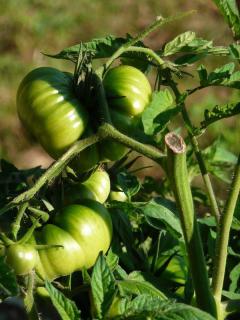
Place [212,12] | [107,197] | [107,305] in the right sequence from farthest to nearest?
[212,12] → [107,197] → [107,305]

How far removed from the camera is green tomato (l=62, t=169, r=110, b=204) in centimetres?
128

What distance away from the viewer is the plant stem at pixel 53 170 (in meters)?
1.05

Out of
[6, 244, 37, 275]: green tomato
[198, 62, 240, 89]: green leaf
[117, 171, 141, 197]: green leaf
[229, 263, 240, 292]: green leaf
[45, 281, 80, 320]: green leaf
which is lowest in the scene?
[229, 263, 240, 292]: green leaf

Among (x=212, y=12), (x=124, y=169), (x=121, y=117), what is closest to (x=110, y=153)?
(x=121, y=117)

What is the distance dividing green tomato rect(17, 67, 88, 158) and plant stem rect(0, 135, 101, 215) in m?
0.04

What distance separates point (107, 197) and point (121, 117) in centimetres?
28

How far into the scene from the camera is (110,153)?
1215 mm

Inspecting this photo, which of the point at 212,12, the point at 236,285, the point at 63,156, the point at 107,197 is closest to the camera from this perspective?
the point at 63,156

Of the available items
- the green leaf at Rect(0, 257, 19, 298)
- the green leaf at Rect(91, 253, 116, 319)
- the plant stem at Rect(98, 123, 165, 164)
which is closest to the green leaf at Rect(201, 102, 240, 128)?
the plant stem at Rect(98, 123, 165, 164)

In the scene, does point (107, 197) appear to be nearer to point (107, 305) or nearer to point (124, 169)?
point (124, 169)

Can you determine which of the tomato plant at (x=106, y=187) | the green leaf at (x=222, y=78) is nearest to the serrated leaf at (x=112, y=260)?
the tomato plant at (x=106, y=187)

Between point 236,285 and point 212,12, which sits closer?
point 236,285

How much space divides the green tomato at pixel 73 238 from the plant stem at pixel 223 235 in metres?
0.20

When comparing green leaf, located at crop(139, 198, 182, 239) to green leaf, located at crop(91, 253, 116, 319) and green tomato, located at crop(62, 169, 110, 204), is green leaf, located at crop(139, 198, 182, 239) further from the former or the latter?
green leaf, located at crop(91, 253, 116, 319)
